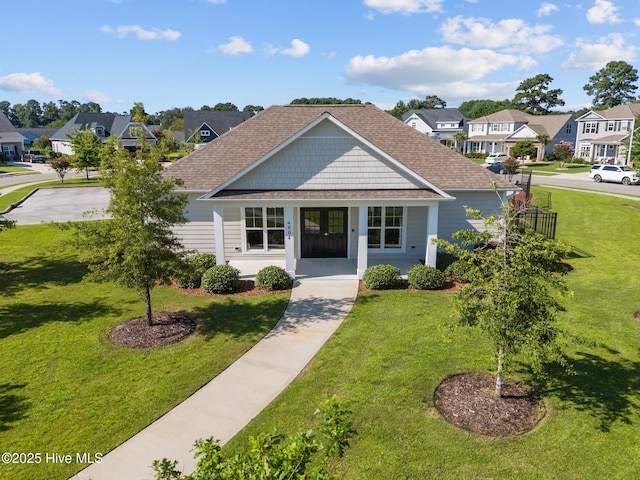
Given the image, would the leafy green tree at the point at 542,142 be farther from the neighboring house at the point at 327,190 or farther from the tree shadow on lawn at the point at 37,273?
the tree shadow on lawn at the point at 37,273

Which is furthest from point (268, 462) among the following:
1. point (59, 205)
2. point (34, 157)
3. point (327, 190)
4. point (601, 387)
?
point (34, 157)

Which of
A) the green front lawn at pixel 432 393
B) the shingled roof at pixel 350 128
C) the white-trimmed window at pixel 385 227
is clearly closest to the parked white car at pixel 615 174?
the shingled roof at pixel 350 128

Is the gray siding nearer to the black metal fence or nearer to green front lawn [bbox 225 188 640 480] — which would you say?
green front lawn [bbox 225 188 640 480]

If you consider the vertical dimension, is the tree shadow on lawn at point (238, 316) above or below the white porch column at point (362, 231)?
below

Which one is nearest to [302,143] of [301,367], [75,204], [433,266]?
[433,266]

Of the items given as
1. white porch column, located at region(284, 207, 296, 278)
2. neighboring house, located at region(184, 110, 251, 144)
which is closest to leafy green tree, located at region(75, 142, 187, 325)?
white porch column, located at region(284, 207, 296, 278)

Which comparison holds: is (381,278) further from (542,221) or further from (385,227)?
(542,221)
